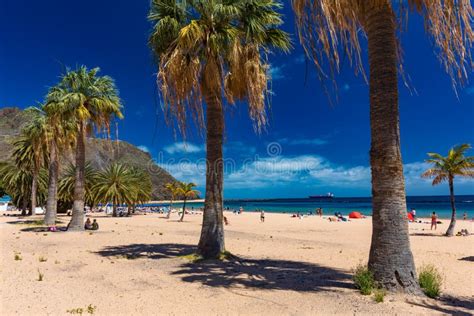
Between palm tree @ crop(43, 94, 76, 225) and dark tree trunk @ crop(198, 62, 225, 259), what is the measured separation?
11615 millimetres

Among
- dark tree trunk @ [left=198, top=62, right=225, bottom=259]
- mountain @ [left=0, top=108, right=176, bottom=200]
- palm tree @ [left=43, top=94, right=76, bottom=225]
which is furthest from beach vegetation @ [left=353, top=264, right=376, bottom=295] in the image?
mountain @ [left=0, top=108, right=176, bottom=200]

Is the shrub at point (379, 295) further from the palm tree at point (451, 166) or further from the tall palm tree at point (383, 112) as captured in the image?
the palm tree at point (451, 166)

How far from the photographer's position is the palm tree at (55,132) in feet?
65.0

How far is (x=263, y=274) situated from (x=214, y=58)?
6.95m

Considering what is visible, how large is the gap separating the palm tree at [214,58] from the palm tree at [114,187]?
36599 mm

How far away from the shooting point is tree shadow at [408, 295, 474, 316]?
6098 millimetres

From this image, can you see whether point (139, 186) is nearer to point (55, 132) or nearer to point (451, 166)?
point (55, 132)

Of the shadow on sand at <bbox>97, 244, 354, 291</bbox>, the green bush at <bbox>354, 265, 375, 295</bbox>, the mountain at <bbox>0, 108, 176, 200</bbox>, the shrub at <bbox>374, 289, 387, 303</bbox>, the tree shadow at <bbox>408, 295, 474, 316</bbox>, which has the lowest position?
the shadow on sand at <bbox>97, 244, 354, 291</bbox>

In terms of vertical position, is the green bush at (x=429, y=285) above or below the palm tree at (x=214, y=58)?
below

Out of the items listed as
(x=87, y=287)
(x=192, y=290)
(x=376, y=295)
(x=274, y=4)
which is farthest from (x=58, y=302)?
(x=274, y=4)

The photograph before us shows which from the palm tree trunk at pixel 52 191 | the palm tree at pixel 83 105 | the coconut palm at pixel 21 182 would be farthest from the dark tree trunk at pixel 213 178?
the coconut palm at pixel 21 182

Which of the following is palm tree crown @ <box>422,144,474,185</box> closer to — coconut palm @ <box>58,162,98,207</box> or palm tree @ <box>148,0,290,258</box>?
palm tree @ <box>148,0,290,258</box>

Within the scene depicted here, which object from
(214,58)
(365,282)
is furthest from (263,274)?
(214,58)

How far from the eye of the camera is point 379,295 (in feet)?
21.1
